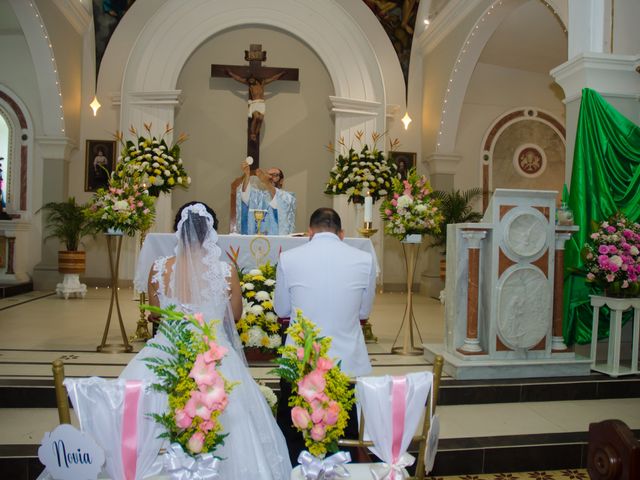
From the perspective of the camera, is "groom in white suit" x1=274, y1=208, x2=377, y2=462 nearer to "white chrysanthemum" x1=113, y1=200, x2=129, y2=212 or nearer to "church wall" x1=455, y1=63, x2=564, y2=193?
"white chrysanthemum" x1=113, y1=200, x2=129, y2=212

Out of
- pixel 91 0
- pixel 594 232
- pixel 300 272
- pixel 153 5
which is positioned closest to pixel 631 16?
pixel 594 232

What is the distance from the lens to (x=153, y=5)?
1162 cm

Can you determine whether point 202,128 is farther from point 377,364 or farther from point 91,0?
point 377,364

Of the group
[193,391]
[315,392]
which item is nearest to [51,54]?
[193,391]

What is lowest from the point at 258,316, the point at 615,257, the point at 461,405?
the point at 461,405

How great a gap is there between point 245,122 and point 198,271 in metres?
9.28

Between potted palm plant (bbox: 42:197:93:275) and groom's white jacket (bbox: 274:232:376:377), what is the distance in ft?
25.6

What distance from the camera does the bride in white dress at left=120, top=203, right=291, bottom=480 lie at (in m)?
2.87

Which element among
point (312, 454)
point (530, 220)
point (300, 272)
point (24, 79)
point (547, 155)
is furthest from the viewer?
point (547, 155)

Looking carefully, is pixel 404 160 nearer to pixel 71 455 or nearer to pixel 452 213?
pixel 452 213

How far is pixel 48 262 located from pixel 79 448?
996cm

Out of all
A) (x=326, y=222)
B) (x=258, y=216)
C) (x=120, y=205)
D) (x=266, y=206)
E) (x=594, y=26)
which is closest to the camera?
(x=326, y=222)

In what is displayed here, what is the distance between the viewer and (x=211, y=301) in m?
3.20

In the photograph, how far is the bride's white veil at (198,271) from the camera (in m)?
3.19
